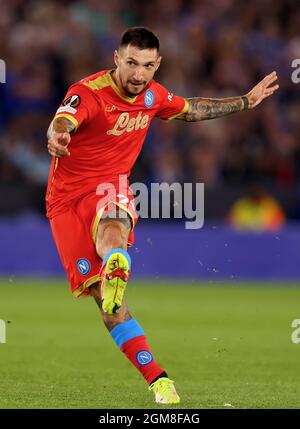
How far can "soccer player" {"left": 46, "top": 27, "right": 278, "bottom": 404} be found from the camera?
22.6ft

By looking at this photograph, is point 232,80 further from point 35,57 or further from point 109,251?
point 109,251


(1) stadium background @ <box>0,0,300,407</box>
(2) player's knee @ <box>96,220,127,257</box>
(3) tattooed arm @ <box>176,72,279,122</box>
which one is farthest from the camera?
(1) stadium background @ <box>0,0,300,407</box>

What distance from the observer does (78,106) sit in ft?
22.6

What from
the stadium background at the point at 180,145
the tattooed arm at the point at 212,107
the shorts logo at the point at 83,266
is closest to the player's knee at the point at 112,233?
the shorts logo at the point at 83,266

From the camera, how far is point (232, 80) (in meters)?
18.1

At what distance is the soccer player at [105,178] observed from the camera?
6898 mm

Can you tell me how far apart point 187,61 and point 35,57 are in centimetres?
251

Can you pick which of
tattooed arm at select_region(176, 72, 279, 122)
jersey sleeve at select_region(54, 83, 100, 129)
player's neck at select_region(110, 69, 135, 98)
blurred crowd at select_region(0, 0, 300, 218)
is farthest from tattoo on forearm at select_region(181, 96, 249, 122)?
blurred crowd at select_region(0, 0, 300, 218)

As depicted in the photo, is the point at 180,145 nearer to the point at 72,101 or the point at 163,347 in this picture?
the point at 163,347

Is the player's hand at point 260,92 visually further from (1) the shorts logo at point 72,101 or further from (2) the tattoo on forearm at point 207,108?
(1) the shorts logo at point 72,101

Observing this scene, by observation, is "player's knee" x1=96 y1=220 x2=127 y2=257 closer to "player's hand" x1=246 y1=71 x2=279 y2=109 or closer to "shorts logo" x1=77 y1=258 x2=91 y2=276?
"shorts logo" x1=77 y1=258 x2=91 y2=276

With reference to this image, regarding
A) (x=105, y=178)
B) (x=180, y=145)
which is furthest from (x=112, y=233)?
(x=180, y=145)

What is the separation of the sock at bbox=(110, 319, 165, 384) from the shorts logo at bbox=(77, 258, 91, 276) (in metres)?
→ 0.41

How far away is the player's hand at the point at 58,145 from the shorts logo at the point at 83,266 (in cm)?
92
